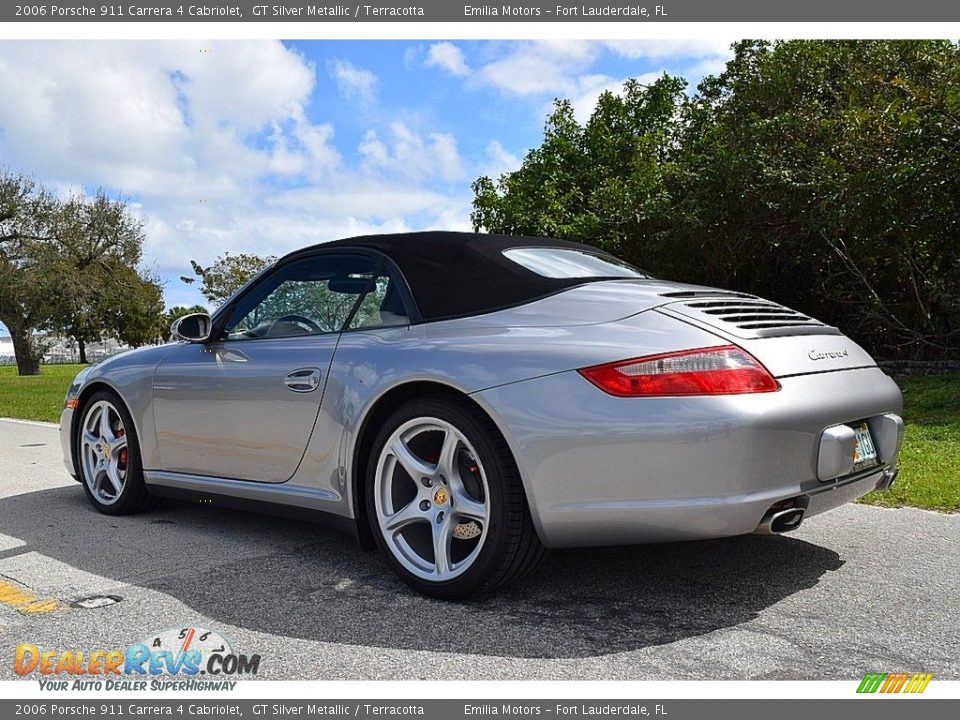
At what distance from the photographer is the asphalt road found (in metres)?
2.76

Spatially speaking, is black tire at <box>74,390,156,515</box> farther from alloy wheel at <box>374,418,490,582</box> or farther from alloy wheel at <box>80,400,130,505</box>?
alloy wheel at <box>374,418,490,582</box>

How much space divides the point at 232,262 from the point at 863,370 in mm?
41899

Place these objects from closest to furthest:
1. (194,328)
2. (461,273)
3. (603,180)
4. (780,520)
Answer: (780,520)
(461,273)
(194,328)
(603,180)

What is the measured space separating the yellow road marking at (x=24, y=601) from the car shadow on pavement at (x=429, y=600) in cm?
34

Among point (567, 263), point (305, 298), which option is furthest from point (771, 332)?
point (305, 298)

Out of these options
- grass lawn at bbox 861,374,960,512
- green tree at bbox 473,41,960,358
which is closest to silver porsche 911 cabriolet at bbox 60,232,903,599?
grass lawn at bbox 861,374,960,512

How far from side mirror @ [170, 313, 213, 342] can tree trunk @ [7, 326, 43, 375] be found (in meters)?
38.0

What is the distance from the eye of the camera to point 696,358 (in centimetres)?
297

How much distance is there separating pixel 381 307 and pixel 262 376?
2.22ft

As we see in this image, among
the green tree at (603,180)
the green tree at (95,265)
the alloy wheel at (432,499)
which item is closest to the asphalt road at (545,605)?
the alloy wheel at (432,499)

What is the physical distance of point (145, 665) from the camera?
2811 mm

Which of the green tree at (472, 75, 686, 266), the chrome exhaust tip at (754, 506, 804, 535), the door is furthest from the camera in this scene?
the green tree at (472, 75, 686, 266)

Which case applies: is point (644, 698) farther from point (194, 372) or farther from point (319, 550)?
point (194, 372)
